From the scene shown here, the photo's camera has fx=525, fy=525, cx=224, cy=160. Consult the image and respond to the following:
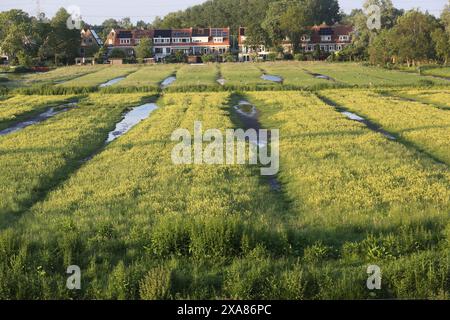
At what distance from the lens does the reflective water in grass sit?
29386 mm

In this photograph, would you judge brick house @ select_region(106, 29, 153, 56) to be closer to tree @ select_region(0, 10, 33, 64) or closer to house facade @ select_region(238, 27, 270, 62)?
house facade @ select_region(238, 27, 270, 62)

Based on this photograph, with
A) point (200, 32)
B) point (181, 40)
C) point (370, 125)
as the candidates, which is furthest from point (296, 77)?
point (200, 32)

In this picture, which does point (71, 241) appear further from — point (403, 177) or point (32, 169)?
point (403, 177)

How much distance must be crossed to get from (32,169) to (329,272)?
43.7 feet

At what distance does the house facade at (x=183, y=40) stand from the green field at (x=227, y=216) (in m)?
111

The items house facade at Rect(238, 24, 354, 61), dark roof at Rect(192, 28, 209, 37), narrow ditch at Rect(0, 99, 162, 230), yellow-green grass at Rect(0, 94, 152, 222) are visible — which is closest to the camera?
narrow ditch at Rect(0, 99, 162, 230)

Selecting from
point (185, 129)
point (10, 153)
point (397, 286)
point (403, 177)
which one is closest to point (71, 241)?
point (397, 286)

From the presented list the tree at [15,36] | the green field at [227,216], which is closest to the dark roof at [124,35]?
the tree at [15,36]

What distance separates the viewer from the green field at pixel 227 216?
30.8ft

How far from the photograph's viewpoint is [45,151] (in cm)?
2273

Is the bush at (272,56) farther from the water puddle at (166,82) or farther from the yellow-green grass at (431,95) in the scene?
the yellow-green grass at (431,95)

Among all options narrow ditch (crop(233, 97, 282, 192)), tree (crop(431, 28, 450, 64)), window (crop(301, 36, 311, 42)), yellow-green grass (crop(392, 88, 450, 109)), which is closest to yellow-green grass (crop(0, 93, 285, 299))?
narrow ditch (crop(233, 97, 282, 192))

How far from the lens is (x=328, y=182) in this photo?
16.8m

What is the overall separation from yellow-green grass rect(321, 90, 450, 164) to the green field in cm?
16
